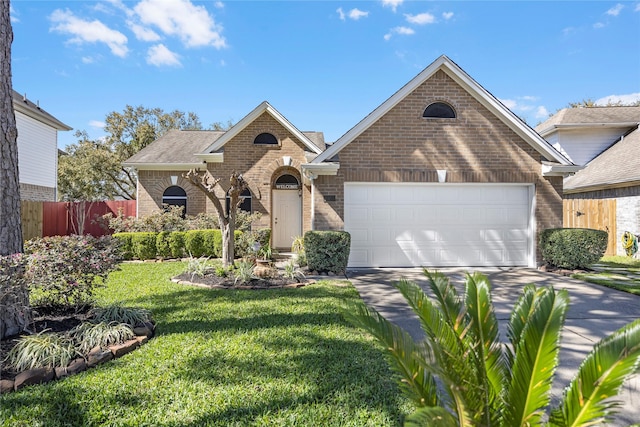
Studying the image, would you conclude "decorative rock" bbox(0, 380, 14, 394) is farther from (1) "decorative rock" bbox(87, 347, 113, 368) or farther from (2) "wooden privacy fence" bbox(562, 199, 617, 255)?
(2) "wooden privacy fence" bbox(562, 199, 617, 255)

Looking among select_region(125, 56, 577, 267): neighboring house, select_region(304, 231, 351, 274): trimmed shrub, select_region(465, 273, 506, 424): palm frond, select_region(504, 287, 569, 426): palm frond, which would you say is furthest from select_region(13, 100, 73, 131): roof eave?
select_region(504, 287, 569, 426): palm frond

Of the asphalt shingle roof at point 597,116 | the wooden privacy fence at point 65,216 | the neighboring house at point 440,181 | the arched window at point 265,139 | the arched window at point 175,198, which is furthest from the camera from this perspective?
the asphalt shingle roof at point 597,116

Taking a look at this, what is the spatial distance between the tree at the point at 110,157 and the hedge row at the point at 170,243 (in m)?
14.4

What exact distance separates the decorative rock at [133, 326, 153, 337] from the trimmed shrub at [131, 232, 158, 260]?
818cm

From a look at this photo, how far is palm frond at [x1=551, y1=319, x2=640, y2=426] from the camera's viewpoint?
1474mm

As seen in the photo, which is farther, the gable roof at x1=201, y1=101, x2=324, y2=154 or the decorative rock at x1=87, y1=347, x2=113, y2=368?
the gable roof at x1=201, y1=101, x2=324, y2=154

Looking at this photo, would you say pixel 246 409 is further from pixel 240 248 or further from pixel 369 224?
pixel 240 248

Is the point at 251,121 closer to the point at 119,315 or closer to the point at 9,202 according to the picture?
the point at 9,202

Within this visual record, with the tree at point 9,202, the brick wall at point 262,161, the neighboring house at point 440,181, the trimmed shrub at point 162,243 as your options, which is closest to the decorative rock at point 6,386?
the tree at point 9,202

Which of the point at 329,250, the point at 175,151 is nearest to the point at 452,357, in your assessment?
the point at 329,250

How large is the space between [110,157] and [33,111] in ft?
22.7

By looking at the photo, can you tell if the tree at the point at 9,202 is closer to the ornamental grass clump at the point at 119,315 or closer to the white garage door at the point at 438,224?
the ornamental grass clump at the point at 119,315

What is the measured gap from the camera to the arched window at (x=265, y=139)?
47.9 ft

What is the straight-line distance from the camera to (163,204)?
15.1 meters
